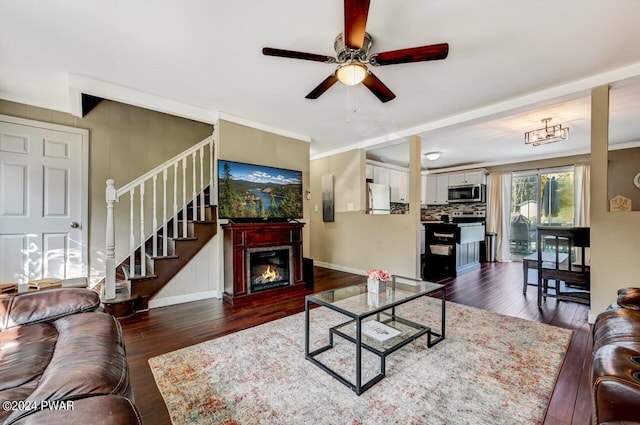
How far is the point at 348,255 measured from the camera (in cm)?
539

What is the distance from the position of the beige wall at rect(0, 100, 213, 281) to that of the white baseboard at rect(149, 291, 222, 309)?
3.68 feet

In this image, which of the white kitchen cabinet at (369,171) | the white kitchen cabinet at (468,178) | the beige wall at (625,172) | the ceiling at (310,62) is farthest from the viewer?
the white kitchen cabinet at (468,178)

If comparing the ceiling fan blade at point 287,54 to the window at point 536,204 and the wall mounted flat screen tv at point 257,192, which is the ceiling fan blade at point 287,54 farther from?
the window at point 536,204

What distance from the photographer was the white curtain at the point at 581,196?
5445 mm

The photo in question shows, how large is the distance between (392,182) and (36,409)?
255 inches

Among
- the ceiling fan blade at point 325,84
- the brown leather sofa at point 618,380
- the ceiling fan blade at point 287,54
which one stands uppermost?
the ceiling fan blade at point 287,54

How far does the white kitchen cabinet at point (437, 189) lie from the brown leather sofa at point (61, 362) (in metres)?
7.47

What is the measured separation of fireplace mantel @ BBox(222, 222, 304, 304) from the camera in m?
3.47

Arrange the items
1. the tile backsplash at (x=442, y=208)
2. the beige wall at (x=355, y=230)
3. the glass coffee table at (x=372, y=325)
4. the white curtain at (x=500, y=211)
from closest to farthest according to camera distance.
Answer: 1. the glass coffee table at (x=372, y=325)
2. the beige wall at (x=355, y=230)
3. the white curtain at (x=500, y=211)
4. the tile backsplash at (x=442, y=208)

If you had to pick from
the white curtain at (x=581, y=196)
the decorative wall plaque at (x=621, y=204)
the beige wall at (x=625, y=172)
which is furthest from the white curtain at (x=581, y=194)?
the decorative wall plaque at (x=621, y=204)

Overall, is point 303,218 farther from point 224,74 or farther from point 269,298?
point 224,74

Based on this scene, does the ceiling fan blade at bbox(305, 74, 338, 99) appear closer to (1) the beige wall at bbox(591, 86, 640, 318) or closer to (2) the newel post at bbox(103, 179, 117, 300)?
(2) the newel post at bbox(103, 179, 117, 300)

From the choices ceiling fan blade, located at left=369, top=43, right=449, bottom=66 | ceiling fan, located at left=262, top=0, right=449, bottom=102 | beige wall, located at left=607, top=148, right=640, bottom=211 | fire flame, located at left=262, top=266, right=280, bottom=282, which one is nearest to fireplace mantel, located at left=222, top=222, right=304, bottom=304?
fire flame, located at left=262, top=266, right=280, bottom=282

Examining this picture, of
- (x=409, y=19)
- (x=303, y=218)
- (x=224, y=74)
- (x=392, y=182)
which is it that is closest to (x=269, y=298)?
(x=303, y=218)
